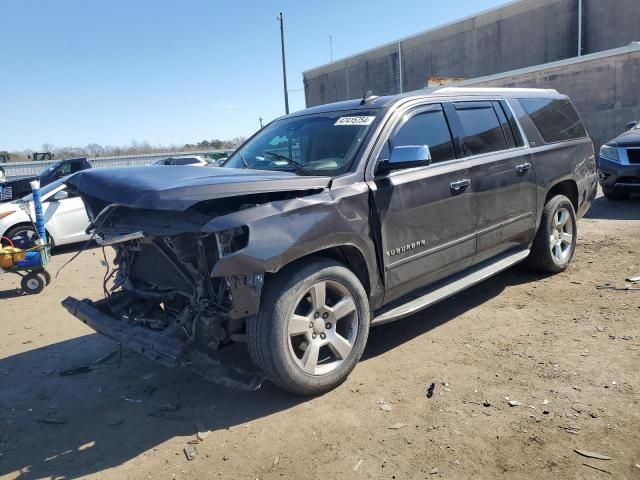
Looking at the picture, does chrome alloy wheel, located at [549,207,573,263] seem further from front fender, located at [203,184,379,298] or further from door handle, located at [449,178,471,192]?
front fender, located at [203,184,379,298]

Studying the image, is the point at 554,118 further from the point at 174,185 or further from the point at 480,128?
the point at 174,185

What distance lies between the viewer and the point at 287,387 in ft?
10.7

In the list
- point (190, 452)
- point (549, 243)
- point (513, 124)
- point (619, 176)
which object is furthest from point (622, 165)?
point (190, 452)

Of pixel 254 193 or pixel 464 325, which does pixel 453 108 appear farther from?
pixel 254 193

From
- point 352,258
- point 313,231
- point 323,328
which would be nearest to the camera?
point 313,231

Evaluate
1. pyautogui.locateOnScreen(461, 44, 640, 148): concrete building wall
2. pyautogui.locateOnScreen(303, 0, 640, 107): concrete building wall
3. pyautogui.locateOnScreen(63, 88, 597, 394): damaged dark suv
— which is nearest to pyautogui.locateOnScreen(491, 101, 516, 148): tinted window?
pyautogui.locateOnScreen(63, 88, 597, 394): damaged dark suv

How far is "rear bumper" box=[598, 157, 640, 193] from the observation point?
31.7 feet

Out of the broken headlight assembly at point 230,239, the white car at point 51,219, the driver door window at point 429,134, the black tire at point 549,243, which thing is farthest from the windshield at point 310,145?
the white car at point 51,219

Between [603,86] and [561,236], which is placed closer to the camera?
[561,236]

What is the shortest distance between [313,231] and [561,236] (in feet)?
12.0

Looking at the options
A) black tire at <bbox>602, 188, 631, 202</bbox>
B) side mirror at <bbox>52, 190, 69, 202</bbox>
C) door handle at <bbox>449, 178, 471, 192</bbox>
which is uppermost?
door handle at <bbox>449, 178, 471, 192</bbox>

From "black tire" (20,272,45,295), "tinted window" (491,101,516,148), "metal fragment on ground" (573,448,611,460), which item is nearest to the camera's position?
"metal fragment on ground" (573,448,611,460)

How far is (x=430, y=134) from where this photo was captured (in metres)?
4.25

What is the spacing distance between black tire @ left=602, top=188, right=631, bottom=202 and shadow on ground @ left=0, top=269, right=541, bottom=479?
7.49m
